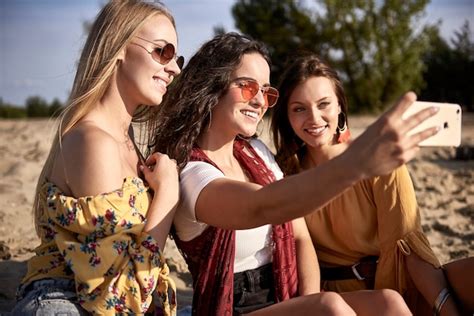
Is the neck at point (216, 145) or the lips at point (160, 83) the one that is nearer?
the lips at point (160, 83)

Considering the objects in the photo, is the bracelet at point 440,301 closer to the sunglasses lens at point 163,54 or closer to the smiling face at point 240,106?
the smiling face at point 240,106

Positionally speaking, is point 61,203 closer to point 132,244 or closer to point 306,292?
point 132,244

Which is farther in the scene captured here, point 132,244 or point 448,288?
point 448,288

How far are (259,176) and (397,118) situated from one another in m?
1.12

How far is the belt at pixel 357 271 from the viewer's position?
2.91m

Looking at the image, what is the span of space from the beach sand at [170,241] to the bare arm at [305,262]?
109 centimetres

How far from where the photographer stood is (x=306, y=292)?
272 centimetres

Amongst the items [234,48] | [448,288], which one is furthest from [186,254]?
[448,288]

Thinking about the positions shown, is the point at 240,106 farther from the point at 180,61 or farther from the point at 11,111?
the point at 11,111

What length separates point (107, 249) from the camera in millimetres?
2121

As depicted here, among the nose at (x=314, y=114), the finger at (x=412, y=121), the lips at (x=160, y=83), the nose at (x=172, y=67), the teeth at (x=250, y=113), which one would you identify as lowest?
the nose at (x=314, y=114)

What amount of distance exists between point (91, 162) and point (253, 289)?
0.87 meters

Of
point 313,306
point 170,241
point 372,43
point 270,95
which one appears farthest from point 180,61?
point 372,43

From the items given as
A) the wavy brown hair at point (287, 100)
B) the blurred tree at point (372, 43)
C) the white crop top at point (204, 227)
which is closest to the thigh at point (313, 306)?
the white crop top at point (204, 227)
